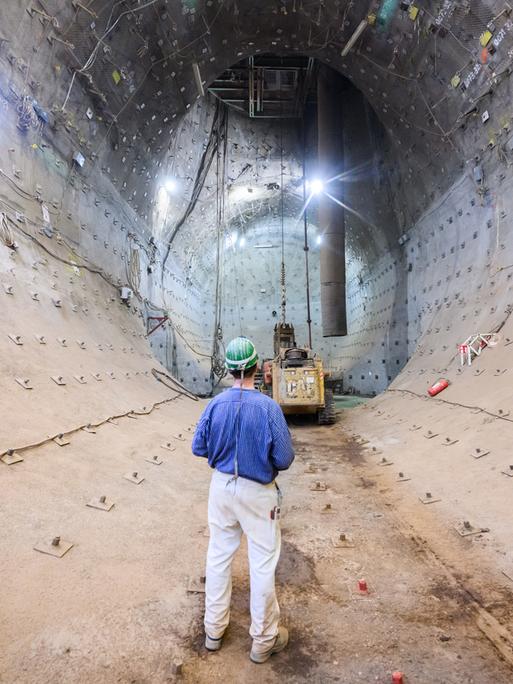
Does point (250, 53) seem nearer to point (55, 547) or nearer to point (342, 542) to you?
point (342, 542)

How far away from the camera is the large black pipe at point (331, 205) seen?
1249 cm

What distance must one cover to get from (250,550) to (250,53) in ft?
35.7

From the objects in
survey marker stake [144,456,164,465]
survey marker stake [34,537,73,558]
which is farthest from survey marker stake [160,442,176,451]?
survey marker stake [34,537,73,558]

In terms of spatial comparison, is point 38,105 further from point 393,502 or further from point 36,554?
point 393,502

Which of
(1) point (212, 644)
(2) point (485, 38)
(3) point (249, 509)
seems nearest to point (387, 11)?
(2) point (485, 38)

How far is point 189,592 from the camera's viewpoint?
8.18 feet

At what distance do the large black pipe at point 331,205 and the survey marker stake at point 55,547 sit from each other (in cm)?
1053

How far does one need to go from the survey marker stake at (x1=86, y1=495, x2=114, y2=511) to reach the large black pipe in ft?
32.4

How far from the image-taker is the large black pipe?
41.0 ft

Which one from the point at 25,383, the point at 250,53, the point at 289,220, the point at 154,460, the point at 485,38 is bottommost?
the point at 154,460

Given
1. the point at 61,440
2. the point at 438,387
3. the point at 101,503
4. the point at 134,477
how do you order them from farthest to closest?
the point at 438,387 → the point at 134,477 → the point at 61,440 → the point at 101,503

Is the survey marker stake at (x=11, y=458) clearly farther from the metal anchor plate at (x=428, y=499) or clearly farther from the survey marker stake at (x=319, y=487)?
the metal anchor plate at (x=428, y=499)

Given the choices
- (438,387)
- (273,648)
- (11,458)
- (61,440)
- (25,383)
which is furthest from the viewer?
(438,387)

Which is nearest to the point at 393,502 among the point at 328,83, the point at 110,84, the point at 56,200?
the point at 56,200
